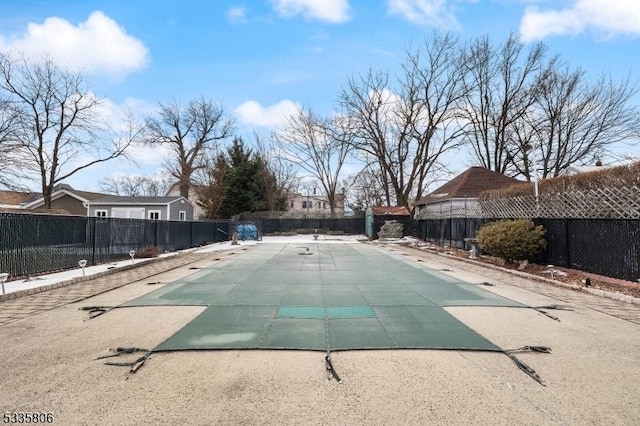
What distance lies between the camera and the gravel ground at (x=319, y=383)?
3.14 meters

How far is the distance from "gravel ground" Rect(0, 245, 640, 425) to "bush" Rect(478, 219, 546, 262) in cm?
672

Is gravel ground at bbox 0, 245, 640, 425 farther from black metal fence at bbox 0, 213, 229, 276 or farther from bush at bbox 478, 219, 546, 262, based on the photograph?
bush at bbox 478, 219, 546, 262

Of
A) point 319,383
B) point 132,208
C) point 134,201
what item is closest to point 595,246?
point 319,383

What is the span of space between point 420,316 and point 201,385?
3595mm

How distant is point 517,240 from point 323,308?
25.5 ft

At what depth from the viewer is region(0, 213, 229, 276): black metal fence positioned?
9672 millimetres

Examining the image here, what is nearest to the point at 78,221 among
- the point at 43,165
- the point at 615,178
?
the point at 615,178

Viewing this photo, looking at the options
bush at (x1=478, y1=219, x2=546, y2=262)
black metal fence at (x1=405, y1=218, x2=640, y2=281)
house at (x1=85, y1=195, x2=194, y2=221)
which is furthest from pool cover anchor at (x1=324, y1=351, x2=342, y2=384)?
house at (x1=85, y1=195, x2=194, y2=221)

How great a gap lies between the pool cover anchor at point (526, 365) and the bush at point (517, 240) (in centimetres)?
787

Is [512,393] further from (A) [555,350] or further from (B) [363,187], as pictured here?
(B) [363,187]

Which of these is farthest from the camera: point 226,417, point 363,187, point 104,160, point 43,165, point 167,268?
point 363,187

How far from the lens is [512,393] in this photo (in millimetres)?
3541

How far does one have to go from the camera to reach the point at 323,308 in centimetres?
671

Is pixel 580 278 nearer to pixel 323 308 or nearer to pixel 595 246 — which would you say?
pixel 595 246
